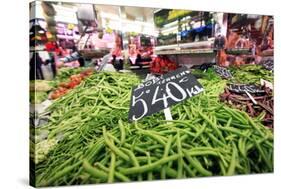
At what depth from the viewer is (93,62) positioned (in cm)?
430

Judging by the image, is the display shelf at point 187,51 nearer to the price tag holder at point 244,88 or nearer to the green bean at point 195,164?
the price tag holder at point 244,88

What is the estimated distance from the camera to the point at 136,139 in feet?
13.8

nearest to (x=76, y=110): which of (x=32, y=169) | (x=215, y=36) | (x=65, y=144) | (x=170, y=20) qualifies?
(x=65, y=144)

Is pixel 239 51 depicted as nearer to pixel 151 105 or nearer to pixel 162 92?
pixel 162 92

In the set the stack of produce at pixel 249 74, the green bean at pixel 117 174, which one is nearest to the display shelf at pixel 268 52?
the stack of produce at pixel 249 74

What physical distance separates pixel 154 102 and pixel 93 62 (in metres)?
0.65

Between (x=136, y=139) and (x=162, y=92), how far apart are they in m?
0.56

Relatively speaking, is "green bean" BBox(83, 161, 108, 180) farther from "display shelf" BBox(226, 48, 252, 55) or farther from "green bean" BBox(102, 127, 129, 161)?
"display shelf" BBox(226, 48, 252, 55)

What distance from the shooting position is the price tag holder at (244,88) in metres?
4.77

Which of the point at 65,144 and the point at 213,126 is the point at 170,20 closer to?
the point at 213,126

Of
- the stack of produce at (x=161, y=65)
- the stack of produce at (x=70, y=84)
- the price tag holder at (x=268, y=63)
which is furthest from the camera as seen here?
the price tag holder at (x=268, y=63)

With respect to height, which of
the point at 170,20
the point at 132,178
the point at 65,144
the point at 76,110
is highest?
the point at 170,20

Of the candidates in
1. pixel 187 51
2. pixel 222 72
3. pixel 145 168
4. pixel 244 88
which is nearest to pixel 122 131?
pixel 145 168

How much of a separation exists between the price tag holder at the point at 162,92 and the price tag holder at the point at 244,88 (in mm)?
347
